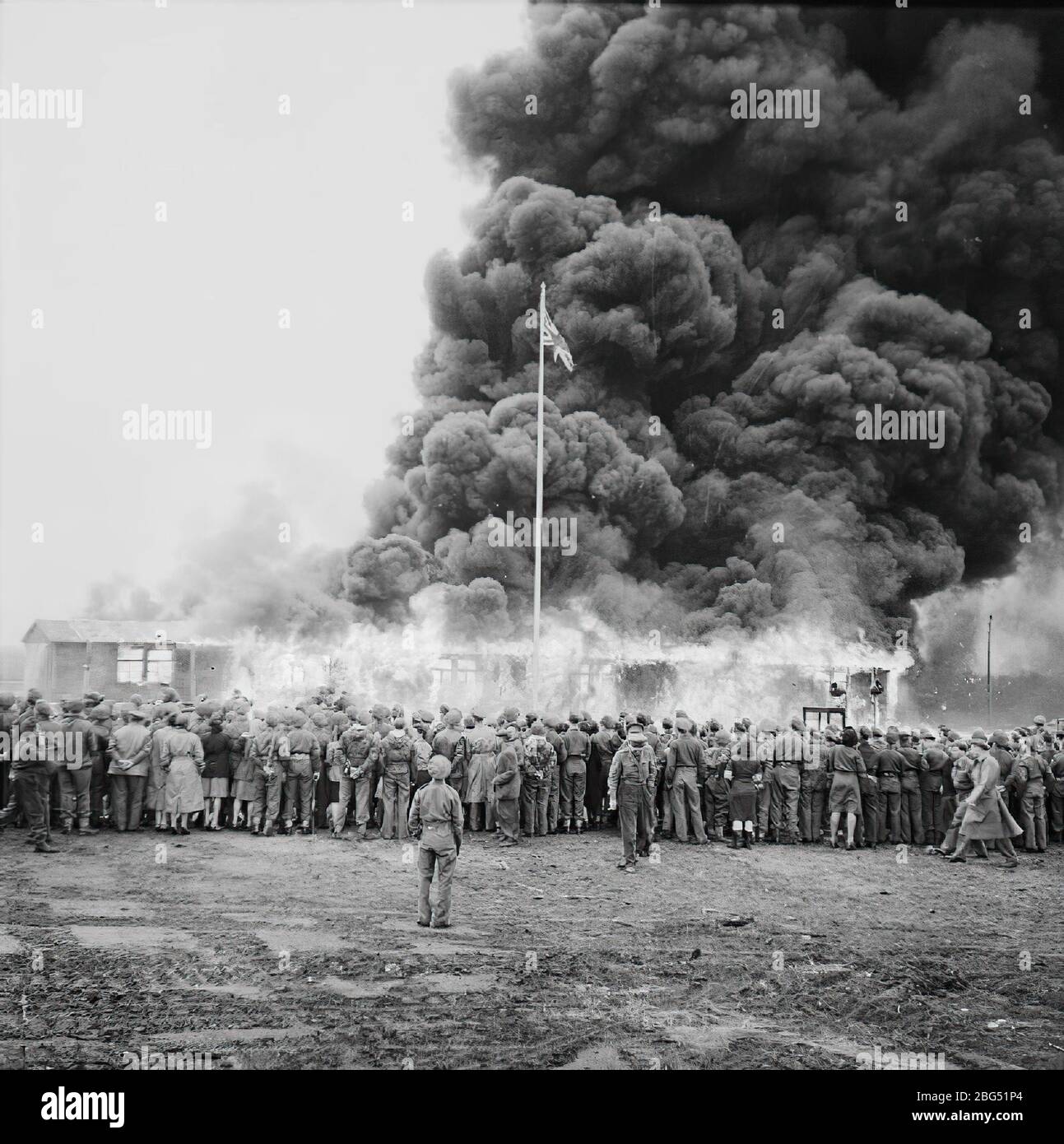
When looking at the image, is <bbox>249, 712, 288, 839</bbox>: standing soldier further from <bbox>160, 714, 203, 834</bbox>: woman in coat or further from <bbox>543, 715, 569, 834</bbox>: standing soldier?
<bbox>543, 715, 569, 834</bbox>: standing soldier

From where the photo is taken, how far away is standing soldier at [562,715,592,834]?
15.7m

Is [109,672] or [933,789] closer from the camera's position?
[933,789]

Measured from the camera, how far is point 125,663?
34594 millimetres

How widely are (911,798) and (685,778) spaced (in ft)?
13.0

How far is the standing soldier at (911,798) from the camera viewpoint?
15648 millimetres

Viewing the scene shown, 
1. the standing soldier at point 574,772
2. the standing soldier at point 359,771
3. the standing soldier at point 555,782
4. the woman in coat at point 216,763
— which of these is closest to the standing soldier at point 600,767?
the standing soldier at point 574,772

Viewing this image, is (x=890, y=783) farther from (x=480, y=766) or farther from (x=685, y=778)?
(x=480, y=766)

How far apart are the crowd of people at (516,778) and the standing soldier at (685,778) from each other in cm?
3

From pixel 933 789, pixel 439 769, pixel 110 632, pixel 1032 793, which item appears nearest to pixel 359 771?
pixel 439 769

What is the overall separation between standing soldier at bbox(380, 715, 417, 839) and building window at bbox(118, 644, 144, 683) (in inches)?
895

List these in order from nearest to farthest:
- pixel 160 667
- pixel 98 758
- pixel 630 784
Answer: pixel 630 784, pixel 98 758, pixel 160 667

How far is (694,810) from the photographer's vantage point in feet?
49.7
